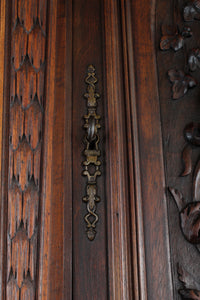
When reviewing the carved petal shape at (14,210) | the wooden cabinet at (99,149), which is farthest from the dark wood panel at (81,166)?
the carved petal shape at (14,210)

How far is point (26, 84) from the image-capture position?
28.5 inches

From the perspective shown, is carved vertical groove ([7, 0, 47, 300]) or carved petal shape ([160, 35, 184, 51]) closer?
carved vertical groove ([7, 0, 47, 300])

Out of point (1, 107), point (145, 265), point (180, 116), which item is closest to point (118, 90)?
point (180, 116)

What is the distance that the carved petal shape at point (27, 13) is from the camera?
0.75 metres

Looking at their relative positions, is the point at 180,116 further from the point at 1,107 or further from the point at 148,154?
the point at 1,107

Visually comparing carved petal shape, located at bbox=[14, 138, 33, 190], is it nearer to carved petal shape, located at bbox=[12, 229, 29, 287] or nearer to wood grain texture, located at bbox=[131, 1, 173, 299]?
carved petal shape, located at bbox=[12, 229, 29, 287]

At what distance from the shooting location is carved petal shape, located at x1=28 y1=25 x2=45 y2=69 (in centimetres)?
73

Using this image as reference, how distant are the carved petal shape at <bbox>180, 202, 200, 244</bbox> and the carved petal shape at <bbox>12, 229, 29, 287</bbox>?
0.98ft

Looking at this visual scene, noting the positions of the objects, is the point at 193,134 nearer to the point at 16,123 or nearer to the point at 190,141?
the point at 190,141

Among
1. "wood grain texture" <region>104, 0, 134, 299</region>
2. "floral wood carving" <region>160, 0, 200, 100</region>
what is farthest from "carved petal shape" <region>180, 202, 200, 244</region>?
"floral wood carving" <region>160, 0, 200, 100</region>

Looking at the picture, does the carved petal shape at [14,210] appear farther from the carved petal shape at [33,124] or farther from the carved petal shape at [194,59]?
the carved petal shape at [194,59]

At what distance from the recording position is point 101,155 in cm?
71

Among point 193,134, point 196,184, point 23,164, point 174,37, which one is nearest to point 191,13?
point 174,37

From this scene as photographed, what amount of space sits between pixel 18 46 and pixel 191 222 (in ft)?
1.63
